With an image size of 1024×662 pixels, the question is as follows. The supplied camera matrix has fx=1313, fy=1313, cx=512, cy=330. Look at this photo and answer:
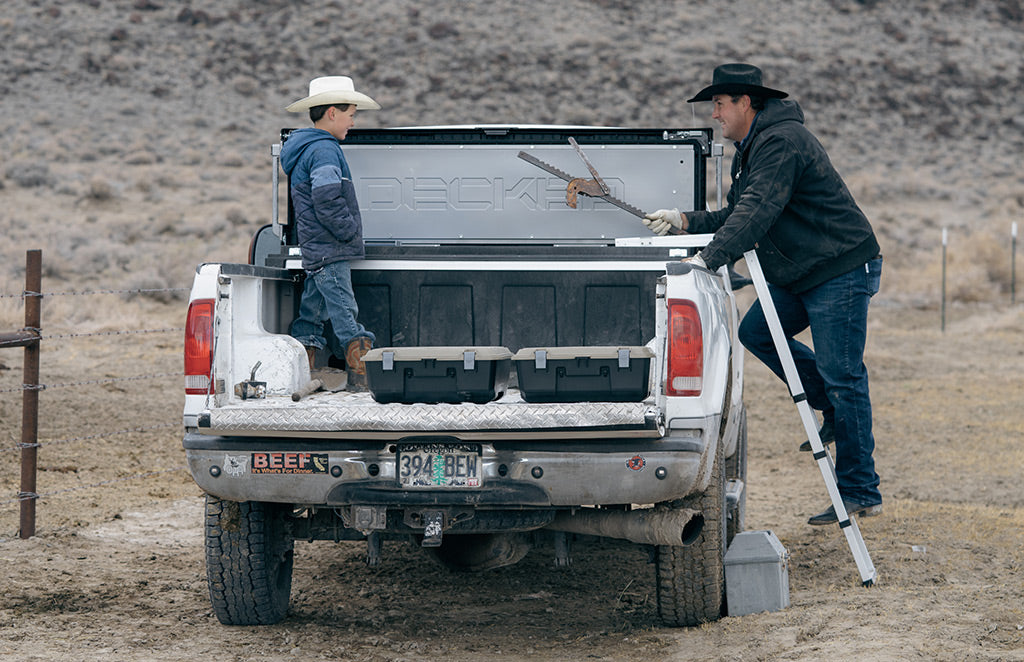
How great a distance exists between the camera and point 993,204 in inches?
1455

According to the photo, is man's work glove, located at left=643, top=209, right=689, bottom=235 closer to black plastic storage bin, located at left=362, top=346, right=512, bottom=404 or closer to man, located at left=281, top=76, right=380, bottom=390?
man, located at left=281, top=76, right=380, bottom=390

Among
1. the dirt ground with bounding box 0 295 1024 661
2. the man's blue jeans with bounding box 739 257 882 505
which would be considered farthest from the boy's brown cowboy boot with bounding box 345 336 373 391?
the man's blue jeans with bounding box 739 257 882 505

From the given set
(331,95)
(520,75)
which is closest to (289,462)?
(331,95)

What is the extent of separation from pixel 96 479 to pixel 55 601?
11.4 ft

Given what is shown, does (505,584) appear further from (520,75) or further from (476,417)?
(520,75)

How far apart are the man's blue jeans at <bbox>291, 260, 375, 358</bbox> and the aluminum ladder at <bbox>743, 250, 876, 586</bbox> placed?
184 cm

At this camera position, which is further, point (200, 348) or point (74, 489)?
point (74, 489)

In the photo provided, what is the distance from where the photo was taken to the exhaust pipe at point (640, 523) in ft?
17.3

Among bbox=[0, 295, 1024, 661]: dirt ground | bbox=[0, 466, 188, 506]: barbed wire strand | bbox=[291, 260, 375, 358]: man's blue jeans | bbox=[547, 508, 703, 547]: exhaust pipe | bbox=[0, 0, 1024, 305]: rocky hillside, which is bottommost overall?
bbox=[0, 295, 1024, 661]: dirt ground

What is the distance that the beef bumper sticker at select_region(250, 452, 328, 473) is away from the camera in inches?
199

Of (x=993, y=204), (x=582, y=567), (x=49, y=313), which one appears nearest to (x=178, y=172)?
(x=49, y=313)

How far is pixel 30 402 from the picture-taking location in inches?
309

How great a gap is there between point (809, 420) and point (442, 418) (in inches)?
79.7

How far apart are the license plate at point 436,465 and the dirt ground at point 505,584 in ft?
2.68
